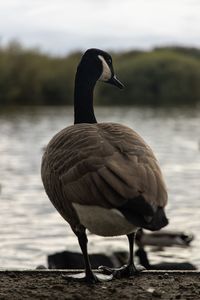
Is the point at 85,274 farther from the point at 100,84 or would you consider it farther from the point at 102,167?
the point at 100,84

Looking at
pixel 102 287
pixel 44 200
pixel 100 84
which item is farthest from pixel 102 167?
pixel 100 84

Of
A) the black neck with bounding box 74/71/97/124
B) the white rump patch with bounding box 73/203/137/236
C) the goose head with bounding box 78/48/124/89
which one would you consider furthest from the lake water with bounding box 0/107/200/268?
the white rump patch with bounding box 73/203/137/236

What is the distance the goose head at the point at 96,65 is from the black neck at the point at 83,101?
50 mm

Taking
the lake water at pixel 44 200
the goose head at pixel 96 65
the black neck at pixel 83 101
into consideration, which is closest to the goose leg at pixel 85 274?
the black neck at pixel 83 101

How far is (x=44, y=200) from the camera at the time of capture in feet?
68.4

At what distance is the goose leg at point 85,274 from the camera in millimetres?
6105

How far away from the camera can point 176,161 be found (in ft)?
101

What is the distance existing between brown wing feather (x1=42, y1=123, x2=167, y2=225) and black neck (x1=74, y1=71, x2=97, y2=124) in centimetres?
57

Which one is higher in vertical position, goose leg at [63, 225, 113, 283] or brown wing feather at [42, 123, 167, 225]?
brown wing feather at [42, 123, 167, 225]

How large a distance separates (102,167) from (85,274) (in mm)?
1194

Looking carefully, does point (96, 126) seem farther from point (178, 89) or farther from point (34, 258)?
point (178, 89)

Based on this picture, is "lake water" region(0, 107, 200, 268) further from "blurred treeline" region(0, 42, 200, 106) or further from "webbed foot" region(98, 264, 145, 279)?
"blurred treeline" region(0, 42, 200, 106)

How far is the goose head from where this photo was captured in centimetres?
696

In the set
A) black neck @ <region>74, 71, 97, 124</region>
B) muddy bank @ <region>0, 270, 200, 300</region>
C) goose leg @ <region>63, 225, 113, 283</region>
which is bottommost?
muddy bank @ <region>0, 270, 200, 300</region>
